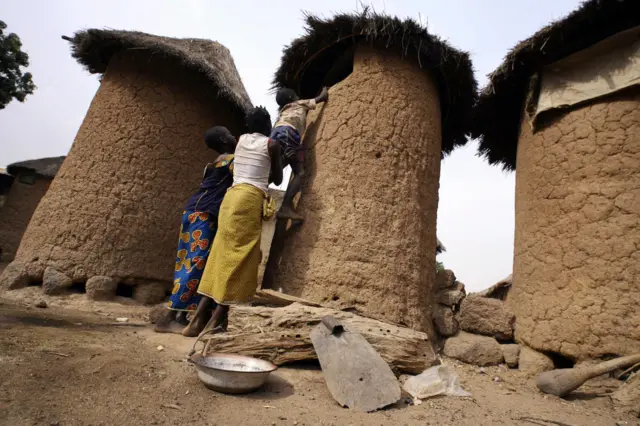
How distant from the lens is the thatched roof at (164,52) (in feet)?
14.6

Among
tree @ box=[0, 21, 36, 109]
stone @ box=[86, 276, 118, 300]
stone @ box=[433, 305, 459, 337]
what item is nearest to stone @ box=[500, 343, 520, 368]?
stone @ box=[433, 305, 459, 337]

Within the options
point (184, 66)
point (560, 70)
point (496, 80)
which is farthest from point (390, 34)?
point (184, 66)

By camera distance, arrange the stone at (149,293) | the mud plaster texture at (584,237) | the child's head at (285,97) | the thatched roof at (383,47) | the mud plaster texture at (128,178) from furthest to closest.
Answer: the stone at (149,293)
the mud plaster texture at (128,178)
the child's head at (285,97)
the thatched roof at (383,47)
the mud plaster texture at (584,237)

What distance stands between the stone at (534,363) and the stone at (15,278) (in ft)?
15.0

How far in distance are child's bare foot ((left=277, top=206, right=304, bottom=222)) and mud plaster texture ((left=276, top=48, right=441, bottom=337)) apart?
0.22 feet

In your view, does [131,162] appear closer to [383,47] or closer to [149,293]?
[149,293]

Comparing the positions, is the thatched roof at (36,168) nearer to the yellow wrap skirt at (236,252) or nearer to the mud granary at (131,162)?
the mud granary at (131,162)

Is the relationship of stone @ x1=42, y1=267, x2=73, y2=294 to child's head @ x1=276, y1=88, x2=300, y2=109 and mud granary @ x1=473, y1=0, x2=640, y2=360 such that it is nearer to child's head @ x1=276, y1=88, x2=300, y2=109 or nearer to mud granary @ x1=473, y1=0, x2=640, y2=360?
child's head @ x1=276, y1=88, x2=300, y2=109

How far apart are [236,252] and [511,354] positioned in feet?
7.63

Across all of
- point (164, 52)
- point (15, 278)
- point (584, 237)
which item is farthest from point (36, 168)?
point (584, 237)

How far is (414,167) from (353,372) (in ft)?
6.30

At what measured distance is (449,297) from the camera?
349 cm

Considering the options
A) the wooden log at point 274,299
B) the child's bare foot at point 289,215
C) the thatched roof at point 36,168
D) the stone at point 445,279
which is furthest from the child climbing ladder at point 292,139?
the thatched roof at point 36,168

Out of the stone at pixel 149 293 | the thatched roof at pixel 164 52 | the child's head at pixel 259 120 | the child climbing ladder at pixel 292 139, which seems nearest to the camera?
the child's head at pixel 259 120
